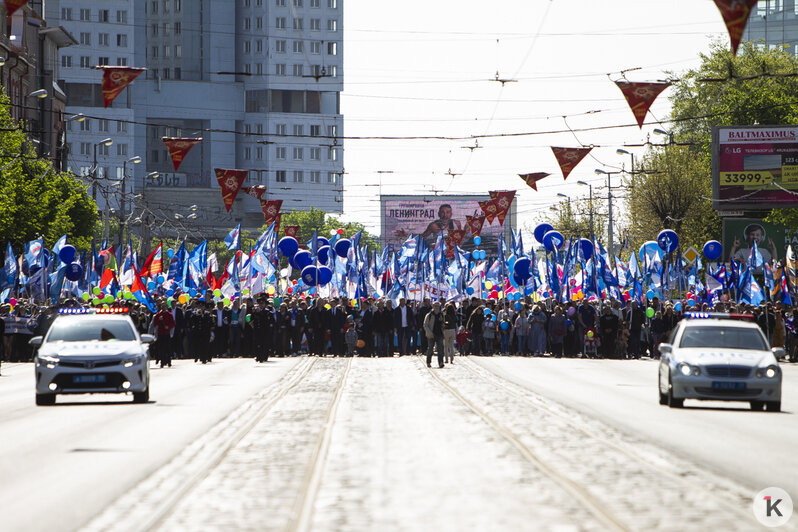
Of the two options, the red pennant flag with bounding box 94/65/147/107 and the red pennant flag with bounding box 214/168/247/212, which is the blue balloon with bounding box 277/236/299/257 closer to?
the red pennant flag with bounding box 214/168/247/212

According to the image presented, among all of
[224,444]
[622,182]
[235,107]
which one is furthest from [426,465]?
[235,107]

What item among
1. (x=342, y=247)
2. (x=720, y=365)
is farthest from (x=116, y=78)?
(x=342, y=247)

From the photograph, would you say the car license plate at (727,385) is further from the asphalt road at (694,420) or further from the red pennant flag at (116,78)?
the red pennant flag at (116,78)

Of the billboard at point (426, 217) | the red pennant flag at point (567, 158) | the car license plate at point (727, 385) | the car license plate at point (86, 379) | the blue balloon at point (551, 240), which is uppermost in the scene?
the billboard at point (426, 217)

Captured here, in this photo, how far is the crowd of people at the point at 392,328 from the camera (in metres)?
38.4

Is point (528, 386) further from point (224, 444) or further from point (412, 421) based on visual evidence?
point (224, 444)

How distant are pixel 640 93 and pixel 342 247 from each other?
73.2ft

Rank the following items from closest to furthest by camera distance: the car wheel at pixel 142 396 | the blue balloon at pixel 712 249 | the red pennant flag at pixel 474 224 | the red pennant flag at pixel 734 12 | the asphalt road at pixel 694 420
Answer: the asphalt road at pixel 694 420 → the red pennant flag at pixel 734 12 → the car wheel at pixel 142 396 → the blue balloon at pixel 712 249 → the red pennant flag at pixel 474 224

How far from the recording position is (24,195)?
51969mm

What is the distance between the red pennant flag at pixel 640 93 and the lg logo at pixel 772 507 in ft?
66.2

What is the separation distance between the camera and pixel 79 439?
15406mm

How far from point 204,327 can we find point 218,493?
26329mm

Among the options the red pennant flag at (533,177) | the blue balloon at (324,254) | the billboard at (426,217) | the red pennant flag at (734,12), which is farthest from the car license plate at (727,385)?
the billboard at (426,217)

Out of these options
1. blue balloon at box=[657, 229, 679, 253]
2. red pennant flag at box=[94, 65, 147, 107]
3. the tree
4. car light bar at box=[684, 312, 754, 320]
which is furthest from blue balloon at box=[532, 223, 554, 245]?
car light bar at box=[684, 312, 754, 320]
